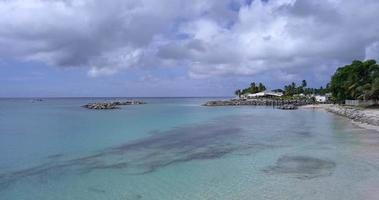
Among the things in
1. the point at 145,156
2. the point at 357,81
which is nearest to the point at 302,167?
the point at 145,156

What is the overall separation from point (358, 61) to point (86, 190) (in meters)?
54.0

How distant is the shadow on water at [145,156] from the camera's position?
49.3 ft

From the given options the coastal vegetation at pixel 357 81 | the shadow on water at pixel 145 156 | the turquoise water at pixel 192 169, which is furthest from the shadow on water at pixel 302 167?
the coastal vegetation at pixel 357 81

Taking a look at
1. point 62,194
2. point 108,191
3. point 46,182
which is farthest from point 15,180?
point 108,191

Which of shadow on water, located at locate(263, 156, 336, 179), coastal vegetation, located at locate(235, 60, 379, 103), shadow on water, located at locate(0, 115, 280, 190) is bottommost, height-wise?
shadow on water, located at locate(0, 115, 280, 190)

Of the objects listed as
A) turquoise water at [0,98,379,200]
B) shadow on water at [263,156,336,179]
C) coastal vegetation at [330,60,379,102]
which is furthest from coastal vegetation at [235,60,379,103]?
shadow on water at [263,156,336,179]

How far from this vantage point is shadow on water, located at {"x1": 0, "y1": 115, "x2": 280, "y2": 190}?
15031 millimetres

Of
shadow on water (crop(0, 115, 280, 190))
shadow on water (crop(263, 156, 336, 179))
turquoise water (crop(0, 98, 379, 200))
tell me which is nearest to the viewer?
turquoise water (crop(0, 98, 379, 200))

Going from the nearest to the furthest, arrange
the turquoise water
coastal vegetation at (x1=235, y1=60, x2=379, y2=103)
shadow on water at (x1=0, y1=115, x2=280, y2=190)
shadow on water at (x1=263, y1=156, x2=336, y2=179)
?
1. the turquoise water
2. shadow on water at (x1=263, y1=156, x2=336, y2=179)
3. shadow on water at (x1=0, y1=115, x2=280, y2=190)
4. coastal vegetation at (x1=235, y1=60, x2=379, y2=103)

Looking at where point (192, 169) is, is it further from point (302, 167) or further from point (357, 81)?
point (357, 81)

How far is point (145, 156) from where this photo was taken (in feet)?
60.5

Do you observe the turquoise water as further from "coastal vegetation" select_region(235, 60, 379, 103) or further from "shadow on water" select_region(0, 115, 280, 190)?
"coastal vegetation" select_region(235, 60, 379, 103)

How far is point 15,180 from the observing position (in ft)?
44.4

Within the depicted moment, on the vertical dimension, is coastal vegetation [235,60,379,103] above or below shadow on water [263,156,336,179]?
above
